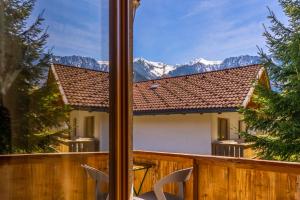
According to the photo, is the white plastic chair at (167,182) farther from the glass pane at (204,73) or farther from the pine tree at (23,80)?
the glass pane at (204,73)

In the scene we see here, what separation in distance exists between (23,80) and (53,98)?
265mm

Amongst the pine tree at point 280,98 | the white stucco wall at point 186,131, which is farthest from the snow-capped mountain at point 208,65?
the white stucco wall at point 186,131

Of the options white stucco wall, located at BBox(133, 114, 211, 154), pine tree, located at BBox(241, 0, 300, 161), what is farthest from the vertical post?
pine tree, located at BBox(241, 0, 300, 161)

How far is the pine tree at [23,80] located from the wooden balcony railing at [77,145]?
0.12 metres

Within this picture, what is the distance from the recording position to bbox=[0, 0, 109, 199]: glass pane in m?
1.35

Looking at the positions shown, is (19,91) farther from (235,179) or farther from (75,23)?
(235,179)

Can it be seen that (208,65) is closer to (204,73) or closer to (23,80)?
(204,73)

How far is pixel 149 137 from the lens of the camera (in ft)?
13.5

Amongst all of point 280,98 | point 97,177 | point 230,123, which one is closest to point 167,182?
point 97,177

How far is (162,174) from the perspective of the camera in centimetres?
335

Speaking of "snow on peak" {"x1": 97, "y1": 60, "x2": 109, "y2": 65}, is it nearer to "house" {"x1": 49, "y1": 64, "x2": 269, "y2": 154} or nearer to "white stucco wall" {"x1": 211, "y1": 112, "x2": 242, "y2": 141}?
"house" {"x1": 49, "y1": 64, "x2": 269, "y2": 154}

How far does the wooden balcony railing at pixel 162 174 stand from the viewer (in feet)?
5.15

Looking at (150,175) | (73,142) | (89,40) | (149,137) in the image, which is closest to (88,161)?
(73,142)

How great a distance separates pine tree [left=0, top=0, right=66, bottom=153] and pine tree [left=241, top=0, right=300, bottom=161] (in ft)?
12.1
